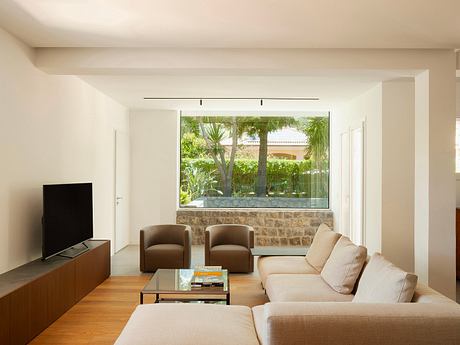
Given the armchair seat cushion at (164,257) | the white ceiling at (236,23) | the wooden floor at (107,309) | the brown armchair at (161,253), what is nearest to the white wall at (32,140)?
the white ceiling at (236,23)

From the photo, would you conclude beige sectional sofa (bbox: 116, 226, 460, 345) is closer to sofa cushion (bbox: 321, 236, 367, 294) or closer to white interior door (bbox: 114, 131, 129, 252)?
sofa cushion (bbox: 321, 236, 367, 294)

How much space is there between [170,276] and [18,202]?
1616mm

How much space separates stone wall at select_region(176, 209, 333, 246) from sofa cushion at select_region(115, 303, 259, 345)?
5.42m

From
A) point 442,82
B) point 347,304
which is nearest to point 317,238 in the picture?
point 442,82

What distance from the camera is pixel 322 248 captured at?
15.5 ft

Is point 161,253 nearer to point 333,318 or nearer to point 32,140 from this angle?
point 32,140

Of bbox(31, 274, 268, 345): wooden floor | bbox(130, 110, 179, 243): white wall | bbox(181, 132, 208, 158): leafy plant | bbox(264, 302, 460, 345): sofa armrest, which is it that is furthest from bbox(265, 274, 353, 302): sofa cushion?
bbox(181, 132, 208, 158): leafy plant

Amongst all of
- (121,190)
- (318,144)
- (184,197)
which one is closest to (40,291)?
(121,190)

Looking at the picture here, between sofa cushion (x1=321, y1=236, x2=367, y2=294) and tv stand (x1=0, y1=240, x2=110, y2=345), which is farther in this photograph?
sofa cushion (x1=321, y1=236, x2=367, y2=294)

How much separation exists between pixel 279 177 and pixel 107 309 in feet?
17.2

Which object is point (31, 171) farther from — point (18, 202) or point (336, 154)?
point (336, 154)

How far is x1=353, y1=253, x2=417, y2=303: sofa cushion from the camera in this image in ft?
8.87

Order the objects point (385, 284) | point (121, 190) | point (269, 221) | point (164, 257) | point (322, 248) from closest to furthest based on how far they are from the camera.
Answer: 1. point (385, 284)
2. point (322, 248)
3. point (164, 257)
4. point (121, 190)
5. point (269, 221)

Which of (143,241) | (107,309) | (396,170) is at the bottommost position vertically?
(107,309)
